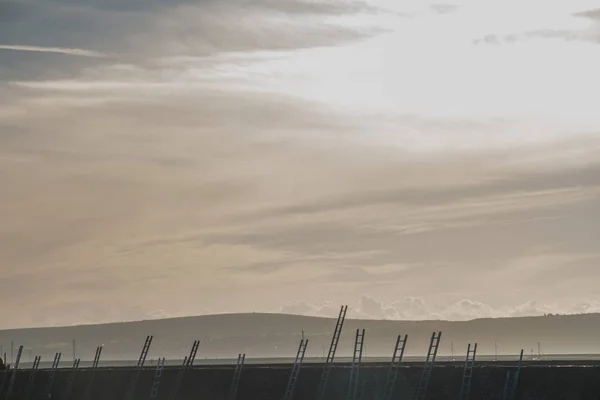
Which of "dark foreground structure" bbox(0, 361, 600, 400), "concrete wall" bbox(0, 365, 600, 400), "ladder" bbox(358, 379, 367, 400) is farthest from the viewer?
"ladder" bbox(358, 379, 367, 400)

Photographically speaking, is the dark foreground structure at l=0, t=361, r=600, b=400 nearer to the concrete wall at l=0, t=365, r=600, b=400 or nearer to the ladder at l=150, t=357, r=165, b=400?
the concrete wall at l=0, t=365, r=600, b=400

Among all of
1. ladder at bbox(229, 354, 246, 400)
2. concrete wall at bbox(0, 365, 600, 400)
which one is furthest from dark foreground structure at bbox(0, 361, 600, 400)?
ladder at bbox(229, 354, 246, 400)

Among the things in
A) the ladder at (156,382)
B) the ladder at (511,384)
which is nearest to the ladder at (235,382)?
the ladder at (156,382)

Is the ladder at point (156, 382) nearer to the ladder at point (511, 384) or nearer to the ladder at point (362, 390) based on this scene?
the ladder at point (362, 390)

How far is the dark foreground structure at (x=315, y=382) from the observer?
6769 cm

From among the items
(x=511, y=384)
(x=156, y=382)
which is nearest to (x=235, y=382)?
(x=156, y=382)

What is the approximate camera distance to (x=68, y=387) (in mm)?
91750

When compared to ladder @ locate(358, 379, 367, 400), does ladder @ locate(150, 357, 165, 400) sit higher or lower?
higher

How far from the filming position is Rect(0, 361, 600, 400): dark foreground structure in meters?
67.7

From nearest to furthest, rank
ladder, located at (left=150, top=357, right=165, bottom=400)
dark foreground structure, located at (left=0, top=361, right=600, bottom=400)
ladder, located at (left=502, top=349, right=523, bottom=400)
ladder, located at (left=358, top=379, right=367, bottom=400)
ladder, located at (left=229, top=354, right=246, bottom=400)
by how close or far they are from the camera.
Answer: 1. dark foreground structure, located at (left=0, top=361, right=600, bottom=400)
2. ladder, located at (left=502, top=349, right=523, bottom=400)
3. ladder, located at (left=358, top=379, right=367, bottom=400)
4. ladder, located at (left=229, top=354, right=246, bottom=400)
5. ladder, located at (left=150, top=357, right=165, bottom=400)

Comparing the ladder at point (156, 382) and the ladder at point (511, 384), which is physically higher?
the ladder at point (156, 382)

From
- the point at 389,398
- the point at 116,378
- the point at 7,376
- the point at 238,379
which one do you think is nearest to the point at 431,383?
the point at 389,398

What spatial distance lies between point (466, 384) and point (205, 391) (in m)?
17.8

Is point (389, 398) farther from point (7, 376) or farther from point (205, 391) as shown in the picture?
point (7, 376)
